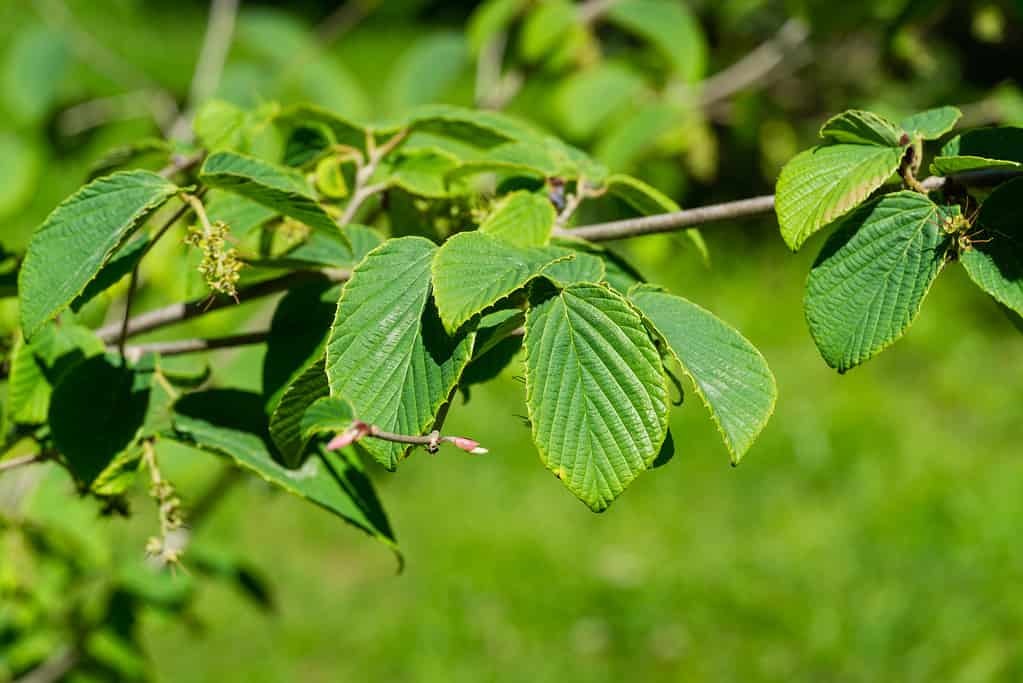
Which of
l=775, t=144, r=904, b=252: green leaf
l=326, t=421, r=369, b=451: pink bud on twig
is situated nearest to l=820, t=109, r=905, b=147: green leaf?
l=775, t=144, r=904, b=252: green leaf

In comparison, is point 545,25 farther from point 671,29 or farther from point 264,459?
point 264,459

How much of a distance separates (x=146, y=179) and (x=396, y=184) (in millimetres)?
344

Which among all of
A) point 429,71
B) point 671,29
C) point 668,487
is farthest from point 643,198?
point 668,487

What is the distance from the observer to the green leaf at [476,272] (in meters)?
0.84

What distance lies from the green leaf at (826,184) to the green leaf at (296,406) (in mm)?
426

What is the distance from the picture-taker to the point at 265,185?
91cm

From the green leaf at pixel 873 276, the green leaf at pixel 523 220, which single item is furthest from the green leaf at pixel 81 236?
the green leaf at pixel 873 276

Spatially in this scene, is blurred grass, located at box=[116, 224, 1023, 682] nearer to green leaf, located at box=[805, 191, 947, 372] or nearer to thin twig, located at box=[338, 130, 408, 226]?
thin twig, located at box=[338, 130, 408, 226]

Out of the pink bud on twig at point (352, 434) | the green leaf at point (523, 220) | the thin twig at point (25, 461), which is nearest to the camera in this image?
the pink bud on twig at point (352, 434)

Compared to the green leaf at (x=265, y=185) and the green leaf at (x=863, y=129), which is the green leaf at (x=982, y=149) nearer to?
the green leaf at (x=863, y=129)

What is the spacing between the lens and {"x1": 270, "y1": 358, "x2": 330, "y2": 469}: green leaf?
36.4 inches

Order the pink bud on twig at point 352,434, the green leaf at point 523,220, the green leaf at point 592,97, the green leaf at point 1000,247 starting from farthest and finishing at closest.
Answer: the green leaf at point 592,97, the green leaf at point 523,220, the green leaf at point 1000,247, the pink bud on twig at point 352,434

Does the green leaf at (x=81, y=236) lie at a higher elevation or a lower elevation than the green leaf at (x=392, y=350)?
higher

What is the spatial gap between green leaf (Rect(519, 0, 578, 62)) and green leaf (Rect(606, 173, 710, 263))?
43.7 inches
